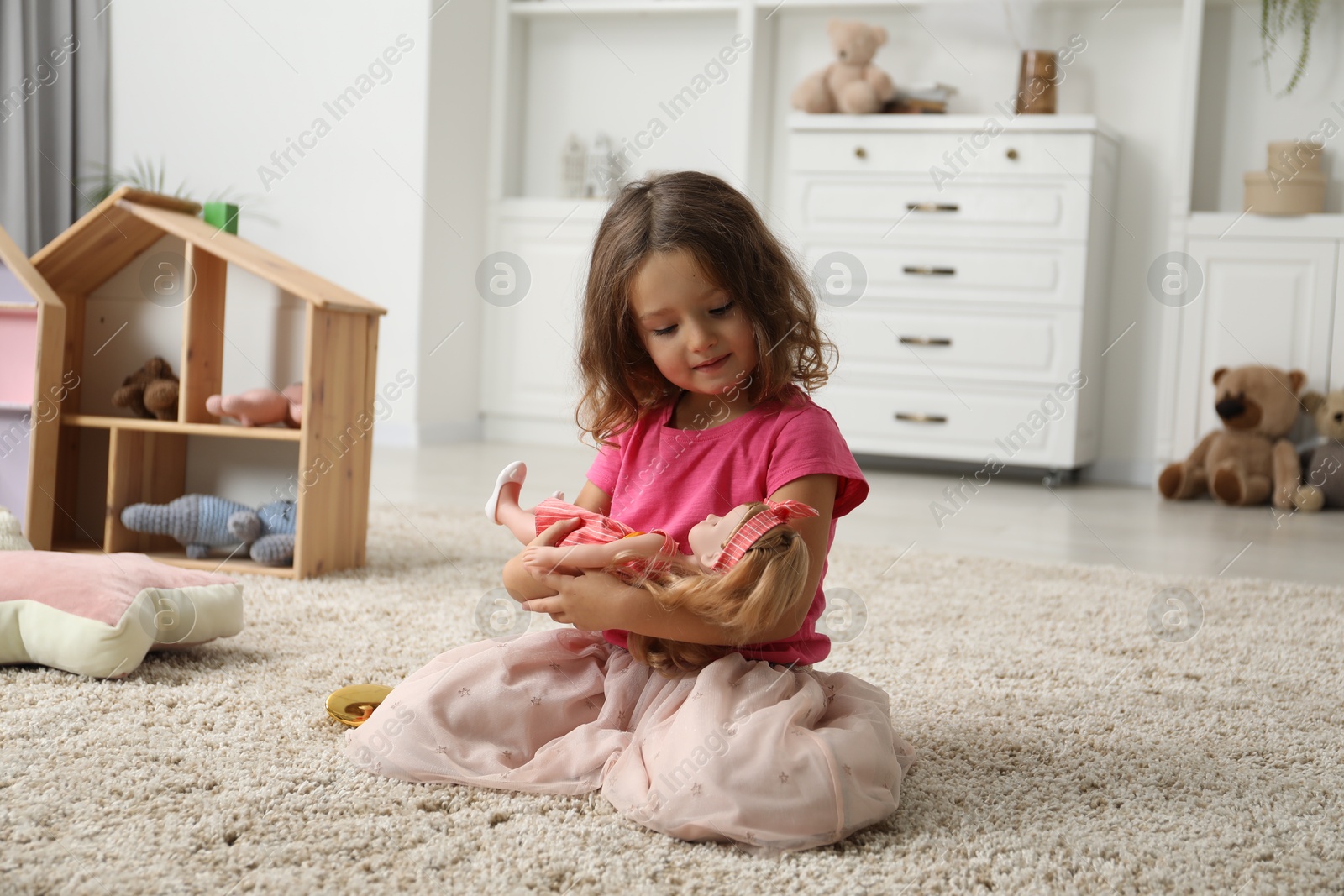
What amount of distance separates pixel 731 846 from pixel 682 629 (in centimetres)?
17

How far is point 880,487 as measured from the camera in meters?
3.29

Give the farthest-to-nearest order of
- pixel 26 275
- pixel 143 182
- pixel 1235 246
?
pixel 143 182 < pixel 1235 246 < pixel 26 275

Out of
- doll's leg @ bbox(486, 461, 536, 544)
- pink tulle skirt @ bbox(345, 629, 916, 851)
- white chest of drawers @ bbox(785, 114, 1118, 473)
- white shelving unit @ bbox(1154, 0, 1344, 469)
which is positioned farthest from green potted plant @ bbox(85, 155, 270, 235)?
pink tulle skirt @ bbox(345, 629, 916, 851)

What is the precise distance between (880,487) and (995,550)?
3.24ft

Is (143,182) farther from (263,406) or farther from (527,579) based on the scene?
(527,579)

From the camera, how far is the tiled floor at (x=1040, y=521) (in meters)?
→ 2.29

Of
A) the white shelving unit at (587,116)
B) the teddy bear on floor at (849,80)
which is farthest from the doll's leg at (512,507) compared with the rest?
the white shelving unit at (587,116)

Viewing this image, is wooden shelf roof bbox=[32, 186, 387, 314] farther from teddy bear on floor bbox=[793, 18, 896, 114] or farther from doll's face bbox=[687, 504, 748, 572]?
teddy bear on floor bbox=[793, 18, 896, 114]

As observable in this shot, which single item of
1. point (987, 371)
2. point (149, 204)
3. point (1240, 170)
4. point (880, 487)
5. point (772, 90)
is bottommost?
point (880, 487)

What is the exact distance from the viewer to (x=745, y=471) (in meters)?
1.04

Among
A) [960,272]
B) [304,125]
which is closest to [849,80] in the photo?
[960,272]

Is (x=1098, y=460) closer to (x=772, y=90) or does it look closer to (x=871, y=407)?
(x=871, y=407)

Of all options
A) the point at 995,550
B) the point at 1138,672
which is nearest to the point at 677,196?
the point at 1138,672

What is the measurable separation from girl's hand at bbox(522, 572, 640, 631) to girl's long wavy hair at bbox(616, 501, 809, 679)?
0.07 feet
